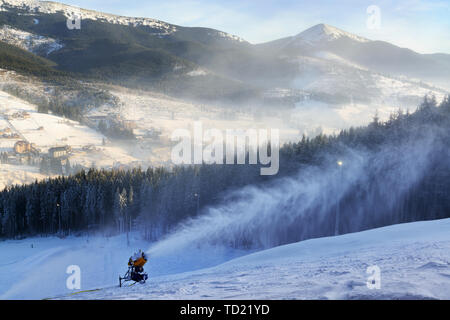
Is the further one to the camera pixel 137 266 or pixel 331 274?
pixel 137 266

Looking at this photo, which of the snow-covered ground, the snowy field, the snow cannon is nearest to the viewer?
the snowy field

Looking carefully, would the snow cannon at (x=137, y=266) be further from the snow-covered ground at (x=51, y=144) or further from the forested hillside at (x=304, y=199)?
the snow-covered ground at (x=51, y=144)

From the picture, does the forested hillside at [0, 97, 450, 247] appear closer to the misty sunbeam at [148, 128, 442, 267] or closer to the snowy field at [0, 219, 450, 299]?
the misty sunbeam at [148, 128, 442, 267]

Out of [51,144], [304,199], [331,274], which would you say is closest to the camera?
[331,274]

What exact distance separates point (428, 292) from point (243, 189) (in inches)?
2028

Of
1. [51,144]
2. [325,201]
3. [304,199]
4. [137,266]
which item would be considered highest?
[51,144]

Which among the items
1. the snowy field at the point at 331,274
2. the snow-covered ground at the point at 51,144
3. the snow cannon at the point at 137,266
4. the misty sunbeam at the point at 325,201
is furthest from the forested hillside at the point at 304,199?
the snow-covered ground at the point at 51,144

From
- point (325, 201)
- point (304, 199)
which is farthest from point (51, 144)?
point (325, 201)

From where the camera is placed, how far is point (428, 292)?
943 cm

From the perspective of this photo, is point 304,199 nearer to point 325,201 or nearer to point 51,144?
point 325,201

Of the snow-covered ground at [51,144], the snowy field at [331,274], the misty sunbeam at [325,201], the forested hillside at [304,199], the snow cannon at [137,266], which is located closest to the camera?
the snowy field at [331,274]

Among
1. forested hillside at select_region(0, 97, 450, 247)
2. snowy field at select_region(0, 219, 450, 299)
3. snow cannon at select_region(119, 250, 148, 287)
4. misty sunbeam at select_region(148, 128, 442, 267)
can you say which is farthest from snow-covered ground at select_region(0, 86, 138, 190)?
snowy field at select_region(0, 219, 450, 299)

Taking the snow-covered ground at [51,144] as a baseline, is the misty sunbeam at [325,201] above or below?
below

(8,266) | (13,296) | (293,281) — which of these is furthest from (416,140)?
(8,266)
